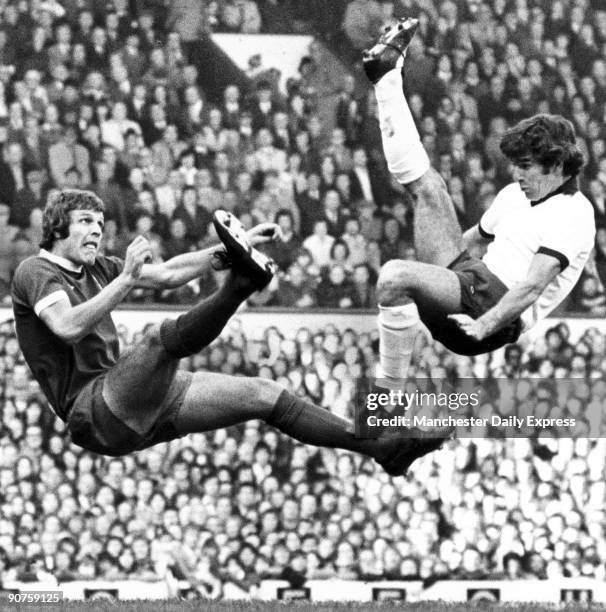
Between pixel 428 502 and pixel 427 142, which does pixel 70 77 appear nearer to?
pixel 427 142

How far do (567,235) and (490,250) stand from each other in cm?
49

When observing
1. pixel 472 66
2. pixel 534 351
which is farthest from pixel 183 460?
pixel 472 66

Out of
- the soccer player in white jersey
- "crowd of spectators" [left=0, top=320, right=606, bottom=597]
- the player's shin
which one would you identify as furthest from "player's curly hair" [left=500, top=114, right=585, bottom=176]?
"crowd of spectators" [left=0, top=320, right=606, bottom=597]

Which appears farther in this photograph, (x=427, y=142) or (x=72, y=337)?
(x=427, y=142)

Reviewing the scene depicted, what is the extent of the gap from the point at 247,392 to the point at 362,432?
540mm

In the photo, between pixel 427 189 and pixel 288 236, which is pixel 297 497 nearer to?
pixel 288 236

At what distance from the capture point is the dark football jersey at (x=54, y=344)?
19.4 ft

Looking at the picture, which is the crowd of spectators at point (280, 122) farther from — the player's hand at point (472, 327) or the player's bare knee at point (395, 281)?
the player's hand at point (472, 327)

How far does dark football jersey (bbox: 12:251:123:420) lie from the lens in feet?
19.4

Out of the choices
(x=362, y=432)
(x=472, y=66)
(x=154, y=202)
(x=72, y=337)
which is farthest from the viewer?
(x=472, y=66)

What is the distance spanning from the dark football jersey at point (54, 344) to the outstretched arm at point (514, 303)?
59.7 inches

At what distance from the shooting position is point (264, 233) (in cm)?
609

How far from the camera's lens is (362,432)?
6078 mm

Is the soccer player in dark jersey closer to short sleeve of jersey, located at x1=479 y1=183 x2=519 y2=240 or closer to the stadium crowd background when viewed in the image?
short sleeve of jersey, located at x1=479 y1=183 x2=519 y2=240
